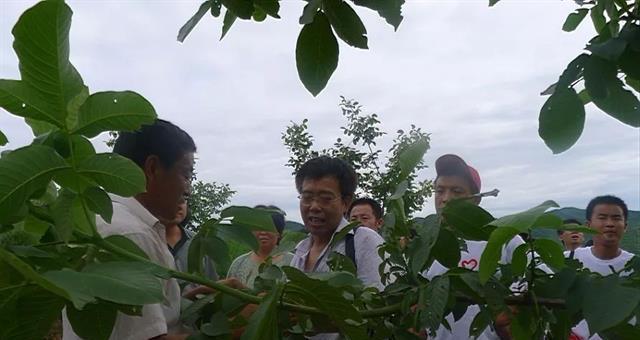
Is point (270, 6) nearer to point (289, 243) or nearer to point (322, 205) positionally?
point (289, 243)

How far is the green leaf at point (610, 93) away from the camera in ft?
2.83

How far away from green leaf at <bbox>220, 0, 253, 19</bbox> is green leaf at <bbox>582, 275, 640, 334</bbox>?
1.93 ft

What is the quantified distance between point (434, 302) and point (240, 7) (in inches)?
19.4

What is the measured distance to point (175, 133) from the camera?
5.92 ft

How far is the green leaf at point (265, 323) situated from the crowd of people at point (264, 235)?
0.12 metres

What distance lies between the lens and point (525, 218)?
2.44 feet

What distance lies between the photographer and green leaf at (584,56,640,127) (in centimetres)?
86

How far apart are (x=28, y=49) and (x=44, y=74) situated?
3 centimetres

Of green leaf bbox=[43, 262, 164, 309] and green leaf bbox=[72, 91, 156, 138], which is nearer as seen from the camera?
green leaf bbox=[43, 262, 164, 309]

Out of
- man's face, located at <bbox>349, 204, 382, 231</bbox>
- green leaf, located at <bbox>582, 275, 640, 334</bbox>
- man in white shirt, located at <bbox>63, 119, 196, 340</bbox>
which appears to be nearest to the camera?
→ green leaf, located at <bbox>582, 275, 640, 334</bbox>

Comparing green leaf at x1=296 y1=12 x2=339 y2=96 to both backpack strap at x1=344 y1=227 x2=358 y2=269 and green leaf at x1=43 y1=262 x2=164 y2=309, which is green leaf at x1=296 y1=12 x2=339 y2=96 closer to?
green leaf at x1=43 y1=262 x2=164 y2=309

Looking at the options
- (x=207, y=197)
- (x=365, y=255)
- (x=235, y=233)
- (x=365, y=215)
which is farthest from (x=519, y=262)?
(x=207, y=197)

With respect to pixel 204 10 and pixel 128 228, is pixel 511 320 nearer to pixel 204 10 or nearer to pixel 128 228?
pixel 204 10

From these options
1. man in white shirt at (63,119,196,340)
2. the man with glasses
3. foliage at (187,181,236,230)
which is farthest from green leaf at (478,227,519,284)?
foliage at (187,181,236,230)
